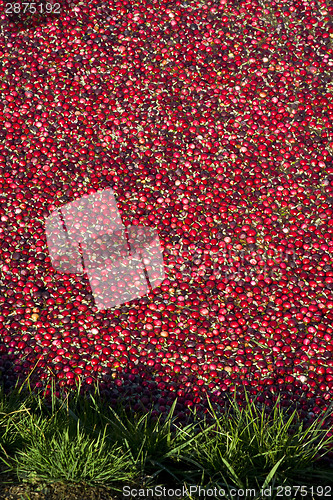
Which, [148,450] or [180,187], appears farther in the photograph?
[180,187]

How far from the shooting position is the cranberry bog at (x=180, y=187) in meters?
2.78

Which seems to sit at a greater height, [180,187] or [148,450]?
[180,187]

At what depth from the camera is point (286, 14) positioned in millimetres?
4070

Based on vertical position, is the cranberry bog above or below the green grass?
above

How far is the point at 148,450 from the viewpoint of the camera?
2.36 meters

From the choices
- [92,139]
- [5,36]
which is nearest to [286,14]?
[92,139]

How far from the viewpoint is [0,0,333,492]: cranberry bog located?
9.12ft

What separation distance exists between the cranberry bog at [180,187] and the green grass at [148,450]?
7.3 inches

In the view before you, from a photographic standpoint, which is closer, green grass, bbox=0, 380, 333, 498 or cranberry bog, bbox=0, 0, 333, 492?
green grass, bbox=0, 380, 333, 498

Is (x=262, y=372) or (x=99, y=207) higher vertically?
(x=99, y=207)

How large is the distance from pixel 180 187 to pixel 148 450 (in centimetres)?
160

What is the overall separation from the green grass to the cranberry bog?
19cm

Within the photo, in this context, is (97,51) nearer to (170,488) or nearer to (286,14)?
(286,14)

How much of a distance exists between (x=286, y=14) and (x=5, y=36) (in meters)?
2.06
